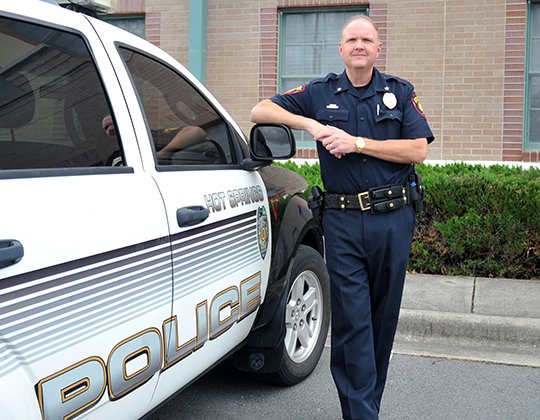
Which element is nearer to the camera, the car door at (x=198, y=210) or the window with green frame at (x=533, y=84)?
the car door at (x=198, y=210)

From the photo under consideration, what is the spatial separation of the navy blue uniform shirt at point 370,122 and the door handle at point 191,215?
773 mm

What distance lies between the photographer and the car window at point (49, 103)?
2051 mm

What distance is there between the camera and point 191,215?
261 cm

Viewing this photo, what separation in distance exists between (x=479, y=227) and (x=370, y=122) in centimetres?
340

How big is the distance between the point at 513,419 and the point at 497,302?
1.89m

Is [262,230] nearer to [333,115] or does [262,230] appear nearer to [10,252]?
[333,115]

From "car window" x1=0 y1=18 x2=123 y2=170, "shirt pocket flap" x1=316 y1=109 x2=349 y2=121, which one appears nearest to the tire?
"shirt pocket flap" x1=316 y1=109 x2=349 y2=121

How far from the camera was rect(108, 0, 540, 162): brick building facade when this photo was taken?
339 inches

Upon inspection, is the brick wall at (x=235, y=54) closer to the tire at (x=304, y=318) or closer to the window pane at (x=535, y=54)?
the window pane at (x=535, y=54)

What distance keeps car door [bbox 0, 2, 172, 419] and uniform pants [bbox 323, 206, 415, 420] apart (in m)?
1.04

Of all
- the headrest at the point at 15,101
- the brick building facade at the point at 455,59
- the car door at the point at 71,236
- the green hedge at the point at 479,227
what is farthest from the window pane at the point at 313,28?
the headrest at the point at 15,101

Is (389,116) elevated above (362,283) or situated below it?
above

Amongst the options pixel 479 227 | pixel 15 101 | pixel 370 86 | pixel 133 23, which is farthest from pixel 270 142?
pixel 133 23

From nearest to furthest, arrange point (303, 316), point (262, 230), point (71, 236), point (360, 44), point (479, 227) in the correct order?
1. point (71, 236)
2. point (360, 44)
3. point (262, 230)
4. point (303, 316)
5. point (479, 227)
